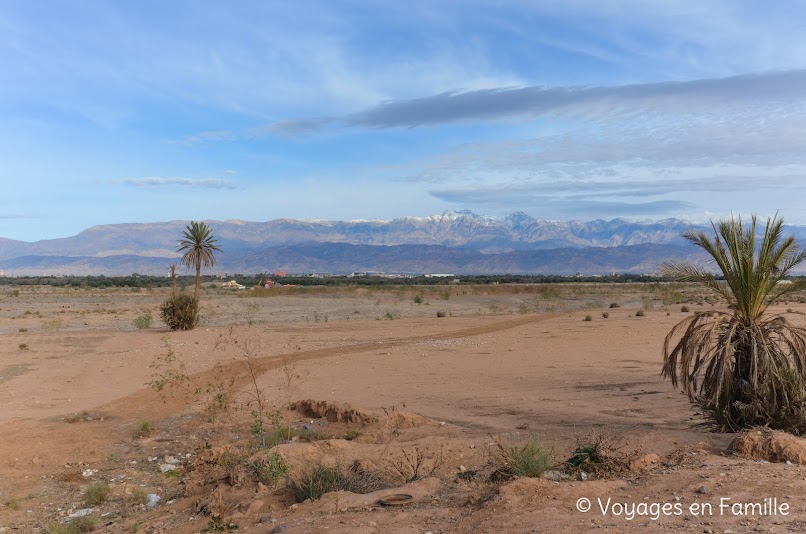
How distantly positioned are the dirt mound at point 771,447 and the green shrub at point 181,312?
2768 cm

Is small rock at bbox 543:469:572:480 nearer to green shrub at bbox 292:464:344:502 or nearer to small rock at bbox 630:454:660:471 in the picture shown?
small rock at bbox 630:454:660:471

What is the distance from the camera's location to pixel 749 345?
10242 mm

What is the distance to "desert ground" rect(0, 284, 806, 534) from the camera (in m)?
7.14

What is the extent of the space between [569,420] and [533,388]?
3932 mm

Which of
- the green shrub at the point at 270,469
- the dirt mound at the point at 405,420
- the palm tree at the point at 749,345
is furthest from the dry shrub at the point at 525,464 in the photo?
the dirt mound at the point at 405,420

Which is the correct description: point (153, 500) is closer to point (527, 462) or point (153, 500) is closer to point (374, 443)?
point (374, 443)

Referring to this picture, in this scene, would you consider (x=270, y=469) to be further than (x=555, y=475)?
Yes

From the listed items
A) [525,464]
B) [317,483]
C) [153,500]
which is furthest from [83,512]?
[525,464]

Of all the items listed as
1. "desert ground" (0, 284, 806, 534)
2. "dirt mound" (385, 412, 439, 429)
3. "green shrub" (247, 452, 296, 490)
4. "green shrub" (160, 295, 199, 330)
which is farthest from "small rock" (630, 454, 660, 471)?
"green shrub" (160, 295, 199, 330)

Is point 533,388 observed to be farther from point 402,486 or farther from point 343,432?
point 402,486

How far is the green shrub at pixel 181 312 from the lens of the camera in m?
33.0

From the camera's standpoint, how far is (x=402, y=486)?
834cm

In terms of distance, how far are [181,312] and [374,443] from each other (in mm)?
23425

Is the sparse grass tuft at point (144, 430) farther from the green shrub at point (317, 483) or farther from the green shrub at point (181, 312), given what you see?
the green shrub at point (181, 312)
